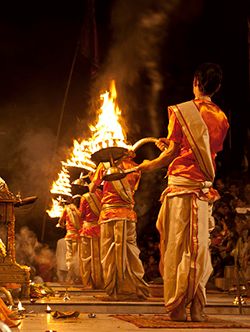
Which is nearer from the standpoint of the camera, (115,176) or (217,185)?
(115,176)

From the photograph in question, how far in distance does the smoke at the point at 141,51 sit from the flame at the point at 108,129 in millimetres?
9219

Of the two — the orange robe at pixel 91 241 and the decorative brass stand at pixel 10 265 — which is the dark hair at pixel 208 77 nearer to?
the decorative brass stand at pixel 10 265

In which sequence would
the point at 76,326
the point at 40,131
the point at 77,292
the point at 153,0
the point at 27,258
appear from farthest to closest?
the point at 40,131 < the point at 27,258 < the point at 153,0 < the point at 77,292 < the point at 76,326

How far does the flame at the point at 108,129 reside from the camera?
6832 mm

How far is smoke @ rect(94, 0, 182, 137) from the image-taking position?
59.2 feet

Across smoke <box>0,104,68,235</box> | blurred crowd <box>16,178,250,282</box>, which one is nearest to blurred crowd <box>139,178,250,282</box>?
blurred crowd <box>16,178,250,282</box>

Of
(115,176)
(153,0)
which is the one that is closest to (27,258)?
(153,0)

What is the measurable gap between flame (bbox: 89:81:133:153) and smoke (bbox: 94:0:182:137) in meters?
9.22

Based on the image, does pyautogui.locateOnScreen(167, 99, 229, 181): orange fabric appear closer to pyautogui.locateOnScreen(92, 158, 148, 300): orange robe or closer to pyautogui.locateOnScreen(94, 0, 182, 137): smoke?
pyautogui.locateOnScreen(92, 158, 148, 300): orange robe

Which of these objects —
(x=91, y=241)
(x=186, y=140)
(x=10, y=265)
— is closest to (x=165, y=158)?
(x=186, y=140)

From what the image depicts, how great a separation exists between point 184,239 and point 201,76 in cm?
138

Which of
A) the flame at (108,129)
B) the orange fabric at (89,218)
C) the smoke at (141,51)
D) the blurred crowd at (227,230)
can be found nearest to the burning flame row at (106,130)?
the flame at (108,129)

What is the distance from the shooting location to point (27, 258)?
19.4 metres

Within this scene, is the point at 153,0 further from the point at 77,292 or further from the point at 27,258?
the point at 77,292
